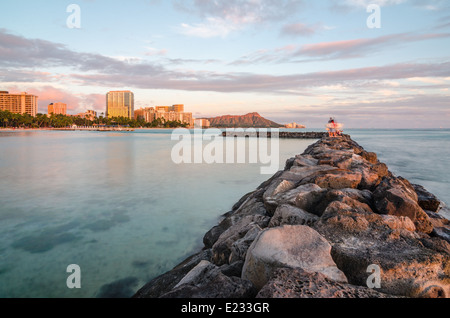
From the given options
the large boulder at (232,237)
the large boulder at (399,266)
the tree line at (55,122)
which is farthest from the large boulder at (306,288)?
the tree line at (55,122)

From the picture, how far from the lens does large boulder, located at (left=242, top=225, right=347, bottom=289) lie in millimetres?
2480

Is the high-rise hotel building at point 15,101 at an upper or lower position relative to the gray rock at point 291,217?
upper

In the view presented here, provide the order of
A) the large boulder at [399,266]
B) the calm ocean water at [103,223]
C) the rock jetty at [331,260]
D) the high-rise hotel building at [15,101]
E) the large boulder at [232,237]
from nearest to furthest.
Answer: the rock jetty at [331,260] → the large boulder at [399,266] → the large boulder at [232,237] → the calm ocean water at [103,223] → the high-rise hotel building at [15,101]

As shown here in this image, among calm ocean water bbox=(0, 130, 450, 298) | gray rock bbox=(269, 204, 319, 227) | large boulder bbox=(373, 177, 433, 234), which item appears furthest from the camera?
calm ocean water bbox=(0, 130, 450, 298)

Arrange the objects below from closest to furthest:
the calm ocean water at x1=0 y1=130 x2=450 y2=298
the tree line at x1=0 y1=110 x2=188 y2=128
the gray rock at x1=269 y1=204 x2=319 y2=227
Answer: the gray rock at x1=269 y1=204 x2=319 y2=227 < the calm ocean water at x1=0 y1=130 x2=450 y2=298 < the tree line at x1=0 y1=110 x2=188 y2=128

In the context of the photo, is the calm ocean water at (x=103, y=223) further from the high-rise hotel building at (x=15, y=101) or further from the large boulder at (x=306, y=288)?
the high-rise hotel building at (x=15, y=101)

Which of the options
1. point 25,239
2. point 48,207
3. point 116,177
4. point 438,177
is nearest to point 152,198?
point 48,207

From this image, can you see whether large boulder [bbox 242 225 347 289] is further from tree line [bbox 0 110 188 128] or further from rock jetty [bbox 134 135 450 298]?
tree line [bbox 0 110 188 128]

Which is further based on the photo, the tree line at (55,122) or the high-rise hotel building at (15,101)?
the high-rise hotel building at (15,101)

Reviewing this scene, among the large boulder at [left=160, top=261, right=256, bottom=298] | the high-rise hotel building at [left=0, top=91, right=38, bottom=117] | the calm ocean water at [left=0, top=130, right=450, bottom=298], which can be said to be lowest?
the calm ocean water at [left=0, top=130, right=450, bottom=298]

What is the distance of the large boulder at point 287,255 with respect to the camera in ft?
8.14

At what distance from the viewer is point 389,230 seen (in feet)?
10.5

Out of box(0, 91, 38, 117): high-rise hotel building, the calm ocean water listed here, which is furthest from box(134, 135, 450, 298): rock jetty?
box(0, 91, 38, 117): high-rise hotel building

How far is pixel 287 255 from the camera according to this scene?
2553 mm
